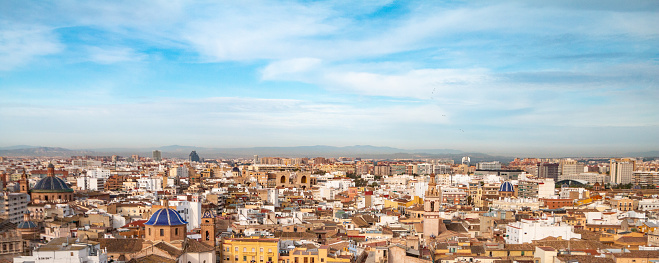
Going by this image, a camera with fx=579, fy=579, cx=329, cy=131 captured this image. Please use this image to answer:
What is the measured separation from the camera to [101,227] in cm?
2659

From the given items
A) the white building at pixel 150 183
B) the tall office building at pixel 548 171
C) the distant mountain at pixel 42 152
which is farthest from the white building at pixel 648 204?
the distant mountain at pixel 42 152

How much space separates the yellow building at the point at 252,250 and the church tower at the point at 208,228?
801 mm

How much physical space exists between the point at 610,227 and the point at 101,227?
77.1 ft

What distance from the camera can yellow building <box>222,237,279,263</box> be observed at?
20094 mm

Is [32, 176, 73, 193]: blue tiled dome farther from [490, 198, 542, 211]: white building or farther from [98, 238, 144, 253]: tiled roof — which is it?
[490, 198, 542, 211]: white building

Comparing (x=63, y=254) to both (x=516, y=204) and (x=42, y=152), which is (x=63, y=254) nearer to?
(x=516, y=204)

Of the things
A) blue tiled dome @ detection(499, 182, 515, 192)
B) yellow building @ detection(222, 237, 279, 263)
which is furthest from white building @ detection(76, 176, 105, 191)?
yellow building @ detection(222, 237, 279, 263)

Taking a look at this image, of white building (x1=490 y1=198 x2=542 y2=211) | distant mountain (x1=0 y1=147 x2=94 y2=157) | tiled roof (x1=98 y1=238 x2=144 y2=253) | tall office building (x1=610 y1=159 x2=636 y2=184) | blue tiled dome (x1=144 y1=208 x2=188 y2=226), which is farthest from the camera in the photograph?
distant mountain (x1=0 y1=147 x2=94 y2=157)

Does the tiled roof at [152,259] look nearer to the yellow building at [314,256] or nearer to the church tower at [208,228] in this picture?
the church tower at [208,228]

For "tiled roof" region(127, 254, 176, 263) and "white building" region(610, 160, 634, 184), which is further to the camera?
Answer: "white building" region(610, 160, 634, 184)

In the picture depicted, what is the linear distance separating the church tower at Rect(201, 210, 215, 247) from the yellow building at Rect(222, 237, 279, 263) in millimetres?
801

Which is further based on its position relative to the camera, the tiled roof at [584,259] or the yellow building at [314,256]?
the yellow building at [314,256]

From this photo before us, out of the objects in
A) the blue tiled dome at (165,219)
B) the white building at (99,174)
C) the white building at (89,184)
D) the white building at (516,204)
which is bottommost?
the white building at (89,184)

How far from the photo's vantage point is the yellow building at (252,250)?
65.9 ft
